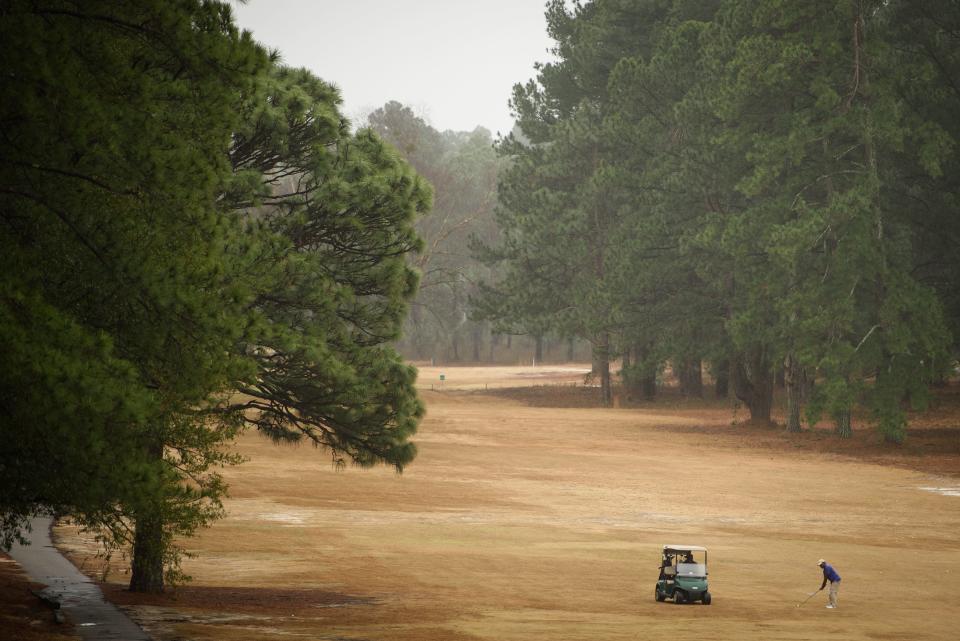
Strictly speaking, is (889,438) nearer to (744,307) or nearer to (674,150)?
(744,307)

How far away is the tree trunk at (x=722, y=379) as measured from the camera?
6861 cm

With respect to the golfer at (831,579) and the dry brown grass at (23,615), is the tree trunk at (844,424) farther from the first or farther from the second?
the dry brown grass at (23,615)

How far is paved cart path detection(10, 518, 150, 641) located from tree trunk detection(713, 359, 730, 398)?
158ft

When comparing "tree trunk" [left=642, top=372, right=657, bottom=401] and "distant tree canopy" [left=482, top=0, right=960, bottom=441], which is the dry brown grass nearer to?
"distant tree canopy" [left=482, top=0, right=960, bottom=441]

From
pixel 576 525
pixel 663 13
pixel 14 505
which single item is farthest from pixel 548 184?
pixel 14 505

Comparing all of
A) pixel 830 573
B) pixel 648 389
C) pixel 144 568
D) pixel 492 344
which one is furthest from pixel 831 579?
pixel 492 344

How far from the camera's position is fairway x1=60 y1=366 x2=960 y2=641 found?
1766 centimetres

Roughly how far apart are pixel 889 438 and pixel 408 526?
2387 centimetres

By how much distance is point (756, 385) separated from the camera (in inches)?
2124

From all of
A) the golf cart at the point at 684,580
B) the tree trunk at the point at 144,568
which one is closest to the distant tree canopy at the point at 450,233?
the tree trunk at the point at 144,568

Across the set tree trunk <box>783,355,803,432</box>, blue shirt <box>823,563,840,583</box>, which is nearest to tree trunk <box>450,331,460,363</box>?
tree trunk <box>783,355,803,432</box>

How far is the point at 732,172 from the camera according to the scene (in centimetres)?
5181

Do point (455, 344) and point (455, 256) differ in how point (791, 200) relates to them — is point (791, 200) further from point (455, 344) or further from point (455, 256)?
point (455, 344)

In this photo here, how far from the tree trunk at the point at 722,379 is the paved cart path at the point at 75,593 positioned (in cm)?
4819
